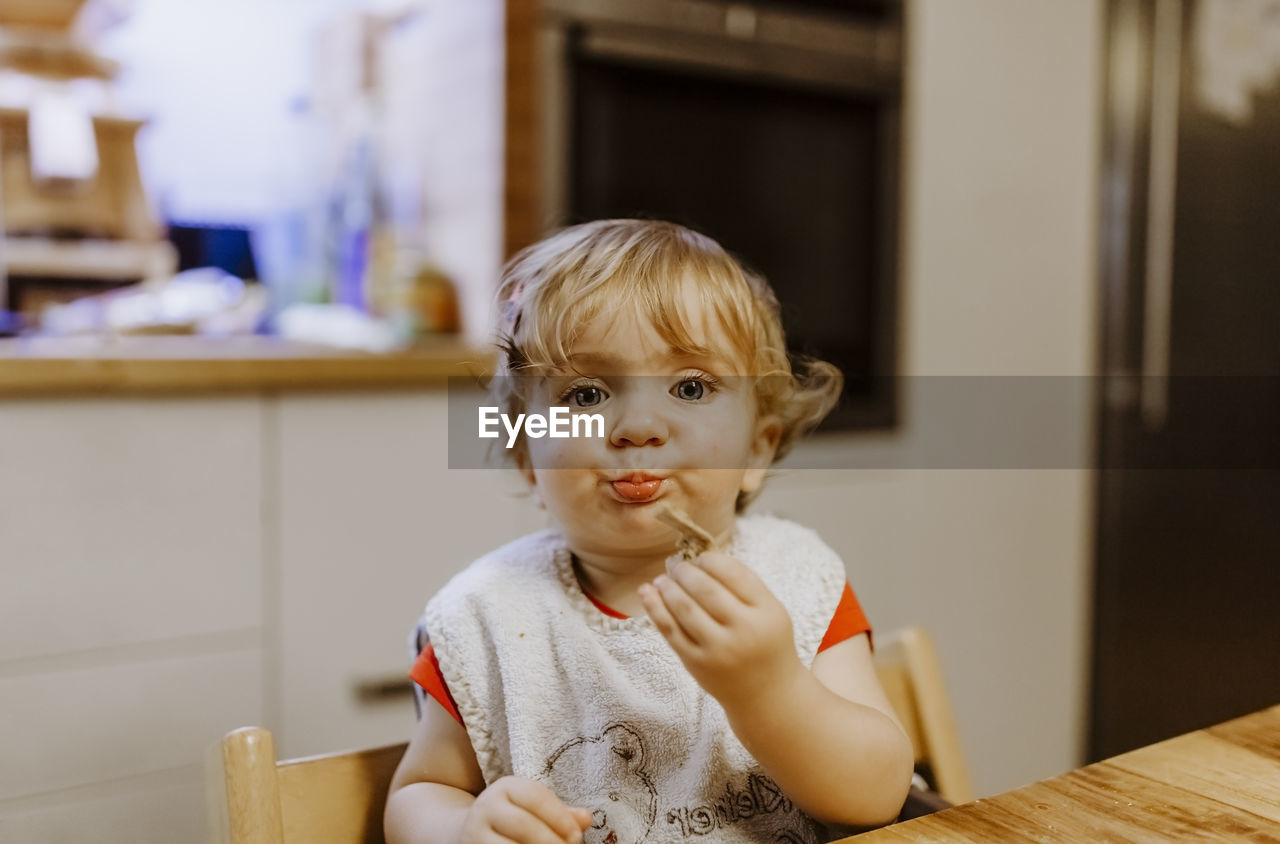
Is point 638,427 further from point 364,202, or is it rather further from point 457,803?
point 364,202

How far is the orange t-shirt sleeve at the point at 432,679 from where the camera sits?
67cm

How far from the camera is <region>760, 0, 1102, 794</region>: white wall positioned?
1.89m

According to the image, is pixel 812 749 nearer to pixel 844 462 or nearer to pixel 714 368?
pixel 714 368

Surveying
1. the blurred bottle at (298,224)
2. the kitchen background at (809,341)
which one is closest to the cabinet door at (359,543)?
the kitchen background at (809,341)

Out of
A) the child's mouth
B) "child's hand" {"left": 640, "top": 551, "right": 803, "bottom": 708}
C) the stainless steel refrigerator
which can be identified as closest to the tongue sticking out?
the child's mouth

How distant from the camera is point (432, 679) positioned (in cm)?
69

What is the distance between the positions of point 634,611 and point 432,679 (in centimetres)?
13

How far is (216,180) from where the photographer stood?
5.92 feet

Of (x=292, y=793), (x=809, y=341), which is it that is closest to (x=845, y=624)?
(x=292, y=793)

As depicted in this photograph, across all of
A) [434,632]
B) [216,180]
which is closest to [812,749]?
[434,632]

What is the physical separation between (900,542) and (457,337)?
0.80 metres

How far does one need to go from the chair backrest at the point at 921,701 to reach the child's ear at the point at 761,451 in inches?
7.3

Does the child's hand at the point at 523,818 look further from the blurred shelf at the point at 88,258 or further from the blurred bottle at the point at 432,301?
the blurred shelf at the point at 88,258

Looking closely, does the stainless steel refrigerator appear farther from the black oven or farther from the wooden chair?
the wooden chair
